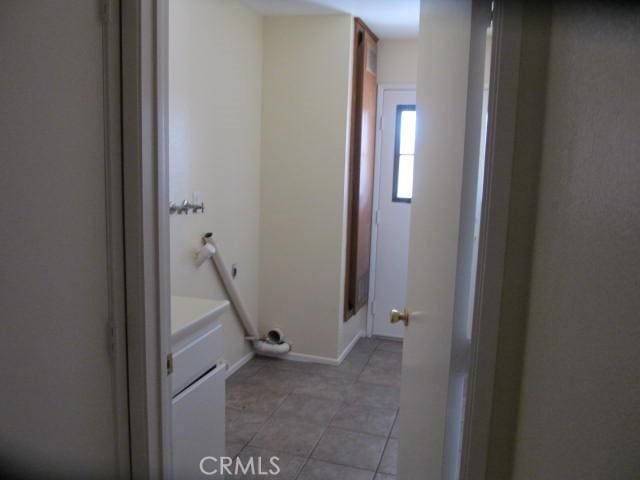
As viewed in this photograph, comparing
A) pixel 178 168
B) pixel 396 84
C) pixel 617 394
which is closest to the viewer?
pixel 617 394

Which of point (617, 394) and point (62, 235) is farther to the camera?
point (62, 235)

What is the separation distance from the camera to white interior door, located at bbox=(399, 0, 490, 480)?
106cm

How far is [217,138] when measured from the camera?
3.02m

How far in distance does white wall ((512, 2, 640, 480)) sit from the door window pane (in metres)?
3.29

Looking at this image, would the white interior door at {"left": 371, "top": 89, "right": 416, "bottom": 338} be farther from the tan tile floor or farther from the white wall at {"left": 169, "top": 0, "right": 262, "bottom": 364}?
the white wall at {"left": 169, "top": 0, "right": 262, "bottom": 364}

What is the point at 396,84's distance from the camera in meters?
3.97

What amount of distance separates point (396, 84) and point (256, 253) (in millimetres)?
1730

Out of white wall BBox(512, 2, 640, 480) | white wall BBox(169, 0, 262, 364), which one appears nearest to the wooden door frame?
white wall BBox(169, 0, 262, 364)

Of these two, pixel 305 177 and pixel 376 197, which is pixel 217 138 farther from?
pixel 376 197

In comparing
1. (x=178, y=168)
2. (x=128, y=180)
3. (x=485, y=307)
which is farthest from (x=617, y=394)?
(x=178, y=168)

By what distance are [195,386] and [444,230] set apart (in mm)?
997

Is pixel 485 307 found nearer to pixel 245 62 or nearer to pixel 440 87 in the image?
pixel 440 87

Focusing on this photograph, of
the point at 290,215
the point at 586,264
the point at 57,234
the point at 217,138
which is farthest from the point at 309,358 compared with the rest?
the point at 586,264

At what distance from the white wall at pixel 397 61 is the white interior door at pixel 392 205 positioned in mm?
106
